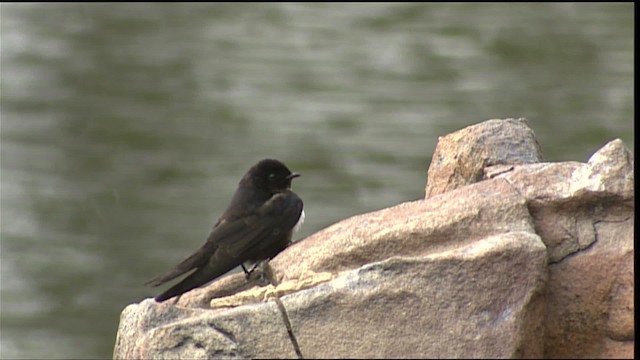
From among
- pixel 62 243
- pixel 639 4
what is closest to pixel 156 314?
pixel 639 4

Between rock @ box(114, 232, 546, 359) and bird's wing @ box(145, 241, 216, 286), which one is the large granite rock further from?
bird's wing @ box(145, 241, 216, 286)

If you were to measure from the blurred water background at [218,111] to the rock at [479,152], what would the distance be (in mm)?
5450

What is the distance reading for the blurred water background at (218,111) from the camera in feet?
39.6

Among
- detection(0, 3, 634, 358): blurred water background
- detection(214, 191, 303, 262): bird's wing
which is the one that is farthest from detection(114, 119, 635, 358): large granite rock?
detection(0, 3, 634, 358): blurred water background

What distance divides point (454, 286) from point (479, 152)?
1079 mm

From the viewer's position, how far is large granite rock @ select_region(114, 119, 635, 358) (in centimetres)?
472

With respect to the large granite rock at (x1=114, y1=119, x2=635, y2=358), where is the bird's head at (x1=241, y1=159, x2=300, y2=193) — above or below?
above

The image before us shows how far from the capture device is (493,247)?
4824 mm

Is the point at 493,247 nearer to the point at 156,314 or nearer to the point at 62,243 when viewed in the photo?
the point at 156,314

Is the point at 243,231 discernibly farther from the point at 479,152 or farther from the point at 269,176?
the point at 479,152

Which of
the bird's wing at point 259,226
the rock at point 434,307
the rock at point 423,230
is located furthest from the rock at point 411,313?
the bird's wing at point 259,226

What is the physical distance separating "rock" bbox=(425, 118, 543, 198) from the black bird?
1.90 feet

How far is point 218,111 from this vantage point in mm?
14555

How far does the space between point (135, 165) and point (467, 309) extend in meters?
9.02
